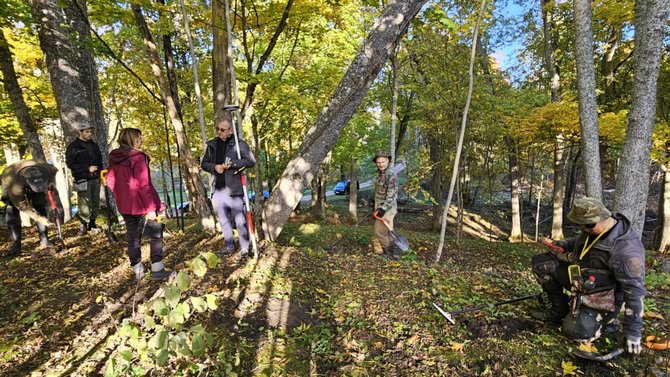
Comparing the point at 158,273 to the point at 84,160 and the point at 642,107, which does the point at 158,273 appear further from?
the point at 642,107

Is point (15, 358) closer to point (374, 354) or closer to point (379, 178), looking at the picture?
point (374, 354)

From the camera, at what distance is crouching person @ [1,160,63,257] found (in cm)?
499

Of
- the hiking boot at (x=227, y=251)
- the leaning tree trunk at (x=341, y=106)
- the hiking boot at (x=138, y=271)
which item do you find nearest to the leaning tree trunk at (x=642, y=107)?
the leaning tree trunk at (x=341, y=106)

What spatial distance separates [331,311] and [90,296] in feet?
8.78

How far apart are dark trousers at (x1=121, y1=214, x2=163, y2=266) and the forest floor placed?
1.02ft

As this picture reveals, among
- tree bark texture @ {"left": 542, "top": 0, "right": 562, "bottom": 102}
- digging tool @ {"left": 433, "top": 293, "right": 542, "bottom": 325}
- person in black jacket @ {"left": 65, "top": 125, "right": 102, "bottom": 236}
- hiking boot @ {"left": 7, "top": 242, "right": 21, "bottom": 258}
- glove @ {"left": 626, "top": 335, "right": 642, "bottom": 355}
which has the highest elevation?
tree bark texture @ {"left": 542, "top": 0, "right": 562, "bottom": 102}

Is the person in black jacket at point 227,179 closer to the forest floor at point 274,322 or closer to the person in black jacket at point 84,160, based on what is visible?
the forest floor at point 274,322

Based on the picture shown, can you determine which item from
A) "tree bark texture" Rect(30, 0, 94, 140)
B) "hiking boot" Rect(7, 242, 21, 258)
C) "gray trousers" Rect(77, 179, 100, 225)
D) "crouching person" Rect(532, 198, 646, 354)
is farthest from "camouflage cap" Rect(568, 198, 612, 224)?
"tree bark texture" Rect(30, 0, 94, 140)

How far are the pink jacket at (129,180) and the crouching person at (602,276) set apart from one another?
448cm

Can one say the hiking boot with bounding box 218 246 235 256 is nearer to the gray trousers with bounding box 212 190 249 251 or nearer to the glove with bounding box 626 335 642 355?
the gray trousers with bounding box 212 190 249 251

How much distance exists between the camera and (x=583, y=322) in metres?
3.20

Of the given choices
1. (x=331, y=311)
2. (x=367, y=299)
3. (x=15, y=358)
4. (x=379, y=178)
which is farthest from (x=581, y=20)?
(x=15, y=358)

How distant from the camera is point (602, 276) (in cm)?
317

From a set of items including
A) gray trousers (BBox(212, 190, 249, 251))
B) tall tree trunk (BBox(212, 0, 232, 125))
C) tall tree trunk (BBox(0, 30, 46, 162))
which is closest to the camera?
gray trousers (BBox(212, 190, 249, 251))
